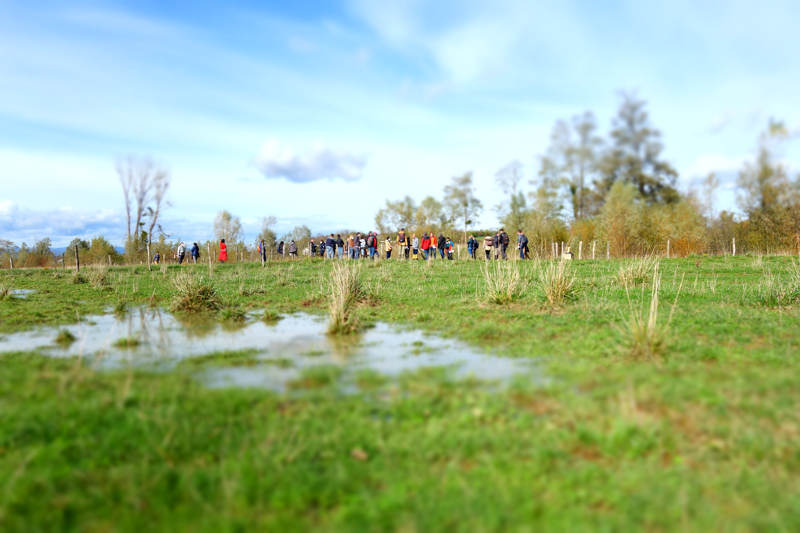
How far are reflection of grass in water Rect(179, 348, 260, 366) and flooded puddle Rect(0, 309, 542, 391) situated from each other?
1cm

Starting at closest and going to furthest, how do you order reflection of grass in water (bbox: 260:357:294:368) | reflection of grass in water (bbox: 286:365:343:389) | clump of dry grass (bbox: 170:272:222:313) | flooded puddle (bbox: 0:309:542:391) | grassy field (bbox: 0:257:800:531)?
grassy field (bbox: 0:257:800:531), reflection of grass in water (bbox: 286:365:343:389), flooded puddle (bbox: 0:309:542:391), reflection of grass in water (bbox: 260:357:294:368), clump of dry grass (bbox: 170:272:222:313)

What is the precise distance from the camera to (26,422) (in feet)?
15.3

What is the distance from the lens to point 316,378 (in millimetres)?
5957

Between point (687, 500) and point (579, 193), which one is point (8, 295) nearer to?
point (687, 500)

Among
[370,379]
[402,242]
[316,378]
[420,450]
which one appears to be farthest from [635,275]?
[402,242]

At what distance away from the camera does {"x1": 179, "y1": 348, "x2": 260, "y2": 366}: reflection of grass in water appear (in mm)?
7105

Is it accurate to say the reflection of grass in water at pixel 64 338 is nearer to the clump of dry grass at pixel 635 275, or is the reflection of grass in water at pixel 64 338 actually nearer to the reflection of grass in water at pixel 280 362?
the reflection of grass in water at pixel 280 362

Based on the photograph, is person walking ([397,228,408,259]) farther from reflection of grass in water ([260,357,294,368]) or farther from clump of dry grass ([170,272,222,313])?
reflection of grass in water ([260,357,294,368])

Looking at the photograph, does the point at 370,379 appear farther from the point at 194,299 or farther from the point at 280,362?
the point at 194,299

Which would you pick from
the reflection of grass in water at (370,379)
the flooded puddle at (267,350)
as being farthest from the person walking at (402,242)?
the reflection of grass in water at (370,379)

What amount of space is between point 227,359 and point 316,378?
1979 mm

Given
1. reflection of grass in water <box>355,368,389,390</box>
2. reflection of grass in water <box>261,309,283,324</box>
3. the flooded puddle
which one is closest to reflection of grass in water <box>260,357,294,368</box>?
the flooded puddle

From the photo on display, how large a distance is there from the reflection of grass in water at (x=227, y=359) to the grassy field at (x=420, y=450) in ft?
3.11

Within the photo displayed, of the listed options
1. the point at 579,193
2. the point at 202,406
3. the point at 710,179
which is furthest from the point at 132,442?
the point at 710,179
